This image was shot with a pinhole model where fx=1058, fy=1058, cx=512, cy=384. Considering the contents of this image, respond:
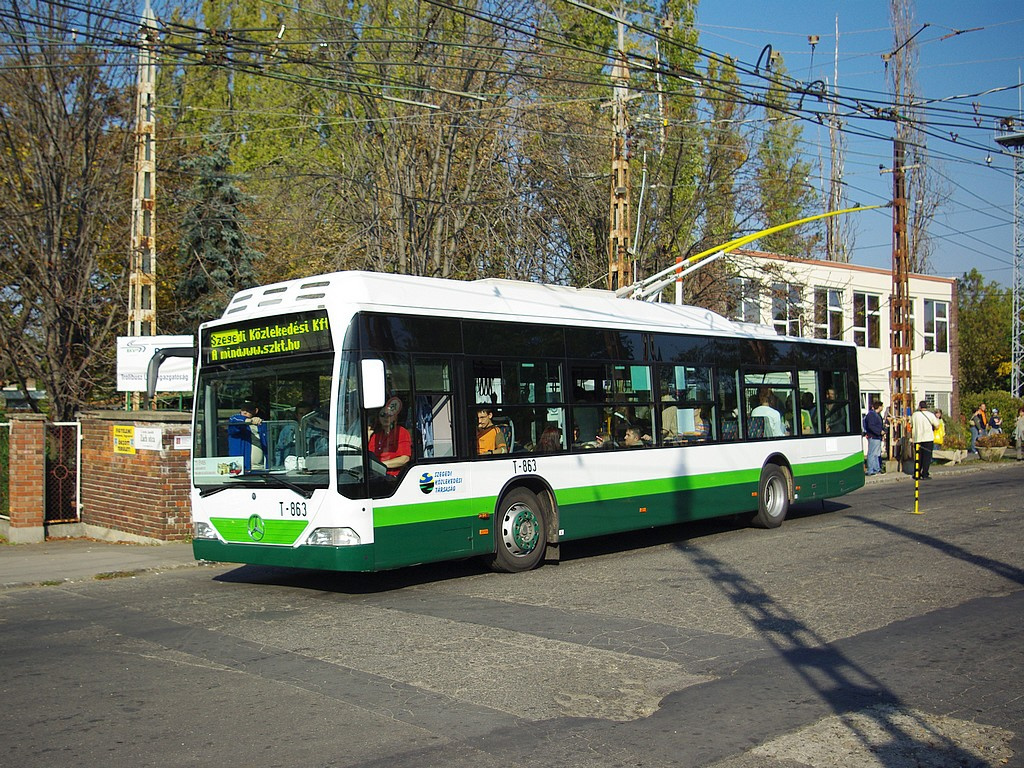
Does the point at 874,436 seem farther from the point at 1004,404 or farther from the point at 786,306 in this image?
the point at 1004,404

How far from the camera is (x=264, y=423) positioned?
1061 centimetres

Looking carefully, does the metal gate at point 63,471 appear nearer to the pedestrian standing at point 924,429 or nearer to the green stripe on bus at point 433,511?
the green stripe on bus at point 433,511

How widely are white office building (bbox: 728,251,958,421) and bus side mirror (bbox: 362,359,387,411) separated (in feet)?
74.3

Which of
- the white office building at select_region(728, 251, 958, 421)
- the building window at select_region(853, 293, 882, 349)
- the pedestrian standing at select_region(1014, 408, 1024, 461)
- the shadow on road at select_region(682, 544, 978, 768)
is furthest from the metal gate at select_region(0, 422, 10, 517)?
the building window at select_region(853, 293, 882, 349)

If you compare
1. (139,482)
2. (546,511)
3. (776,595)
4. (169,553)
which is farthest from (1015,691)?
(139,482)

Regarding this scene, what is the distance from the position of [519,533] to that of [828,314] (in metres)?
30.9

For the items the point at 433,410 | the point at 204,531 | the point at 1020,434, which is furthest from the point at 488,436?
the point at 1020,434

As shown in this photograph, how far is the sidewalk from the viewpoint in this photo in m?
12.3

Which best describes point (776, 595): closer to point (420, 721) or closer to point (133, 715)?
point (420, 721)

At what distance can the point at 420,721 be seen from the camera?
6109 mm

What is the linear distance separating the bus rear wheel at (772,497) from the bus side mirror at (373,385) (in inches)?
315

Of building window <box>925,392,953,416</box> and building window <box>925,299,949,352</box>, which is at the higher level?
building window <box>925,299,949,352</box>

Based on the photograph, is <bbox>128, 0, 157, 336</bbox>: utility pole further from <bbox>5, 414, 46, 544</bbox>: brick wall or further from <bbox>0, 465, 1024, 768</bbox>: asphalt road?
<bbox>0, 465, 1024, 768</bbox>: asphalt road

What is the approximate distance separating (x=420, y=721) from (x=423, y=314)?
5.49 meters
